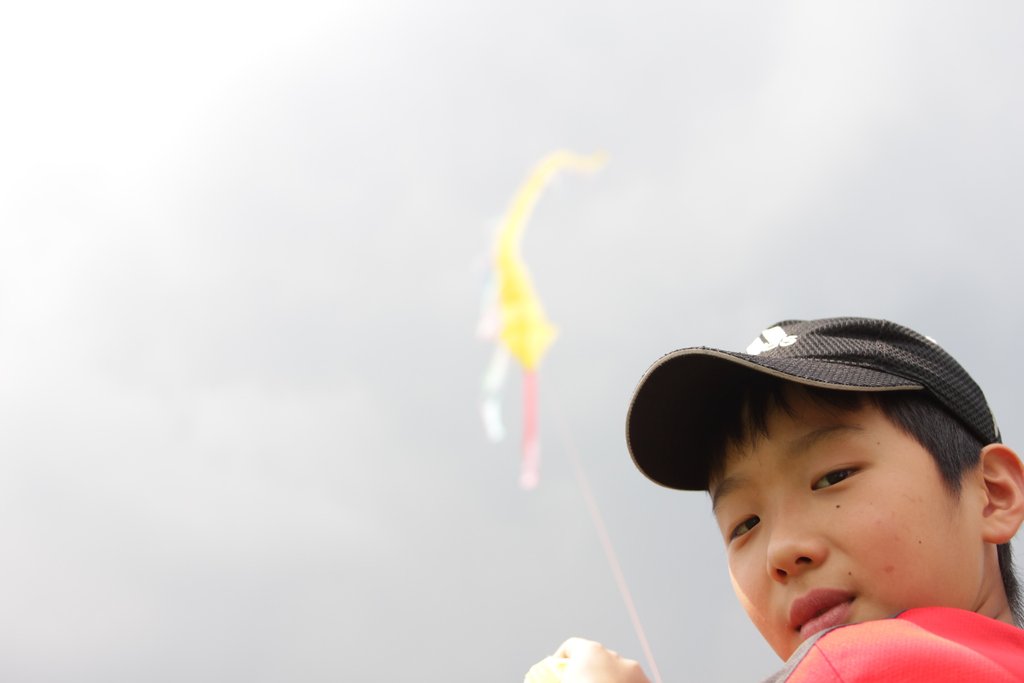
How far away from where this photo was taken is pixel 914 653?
169 centimetres

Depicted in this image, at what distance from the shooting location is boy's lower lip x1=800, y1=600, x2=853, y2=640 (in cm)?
224

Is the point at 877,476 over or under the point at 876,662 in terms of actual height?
over

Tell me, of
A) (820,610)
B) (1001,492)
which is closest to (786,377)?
(820,610)

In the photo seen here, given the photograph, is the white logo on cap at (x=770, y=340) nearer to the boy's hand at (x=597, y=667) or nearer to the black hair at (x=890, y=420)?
the black hair at (x=890, y=420)

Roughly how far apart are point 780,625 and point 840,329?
3.09 feet

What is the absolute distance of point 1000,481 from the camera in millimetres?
2652

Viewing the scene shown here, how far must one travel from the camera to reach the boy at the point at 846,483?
224 cm

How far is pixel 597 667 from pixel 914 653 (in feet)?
2.88

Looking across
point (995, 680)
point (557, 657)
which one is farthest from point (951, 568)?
point (557, 657)

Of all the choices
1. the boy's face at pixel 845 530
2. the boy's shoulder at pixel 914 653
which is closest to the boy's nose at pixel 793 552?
the boy's face at pixel 845 530

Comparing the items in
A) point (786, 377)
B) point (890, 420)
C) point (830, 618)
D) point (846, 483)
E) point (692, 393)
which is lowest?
point (830, 618)

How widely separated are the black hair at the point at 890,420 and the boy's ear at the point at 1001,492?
0.15 feet

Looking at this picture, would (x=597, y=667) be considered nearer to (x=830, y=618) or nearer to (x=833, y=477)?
(x=830, y=618)

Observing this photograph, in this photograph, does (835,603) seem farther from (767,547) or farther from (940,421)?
(940,421)
